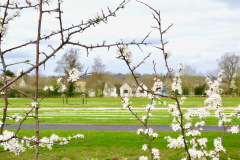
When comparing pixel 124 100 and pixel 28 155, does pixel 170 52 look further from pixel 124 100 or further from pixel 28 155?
pixel 28 155

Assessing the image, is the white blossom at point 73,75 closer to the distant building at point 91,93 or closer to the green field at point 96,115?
the green field at point 96,115

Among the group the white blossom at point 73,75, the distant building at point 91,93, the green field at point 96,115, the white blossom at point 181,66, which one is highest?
Result: the white blossom at point 181,66

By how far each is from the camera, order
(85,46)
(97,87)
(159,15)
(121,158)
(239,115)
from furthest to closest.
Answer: (97,87)
(121,158)
(239,115)
(159,15)
(85,46)

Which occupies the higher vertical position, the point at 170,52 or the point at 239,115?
A: the point at 170,52

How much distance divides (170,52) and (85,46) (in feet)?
3.15

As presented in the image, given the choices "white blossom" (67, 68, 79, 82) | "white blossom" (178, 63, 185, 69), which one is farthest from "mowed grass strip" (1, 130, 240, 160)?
"white blossom" (67, 68, 79, 82)

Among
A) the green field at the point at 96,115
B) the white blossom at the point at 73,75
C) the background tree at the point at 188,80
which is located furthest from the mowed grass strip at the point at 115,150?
the background tree at the point at 188,80

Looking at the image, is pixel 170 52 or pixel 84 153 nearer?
pixel 170 52

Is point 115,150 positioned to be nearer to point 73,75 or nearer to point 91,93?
point 73,75

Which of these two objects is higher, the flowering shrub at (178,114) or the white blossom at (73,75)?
the white blossom at (73,75)

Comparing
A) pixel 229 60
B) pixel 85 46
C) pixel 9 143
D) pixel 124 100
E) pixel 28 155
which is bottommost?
pixel 28 155

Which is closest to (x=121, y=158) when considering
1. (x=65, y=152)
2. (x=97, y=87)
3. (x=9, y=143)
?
(x=65, y=152)

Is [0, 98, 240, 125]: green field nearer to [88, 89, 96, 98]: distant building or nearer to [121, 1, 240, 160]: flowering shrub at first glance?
[121, 1, 240, 160]: flowering shrub

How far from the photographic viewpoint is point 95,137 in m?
10.4
